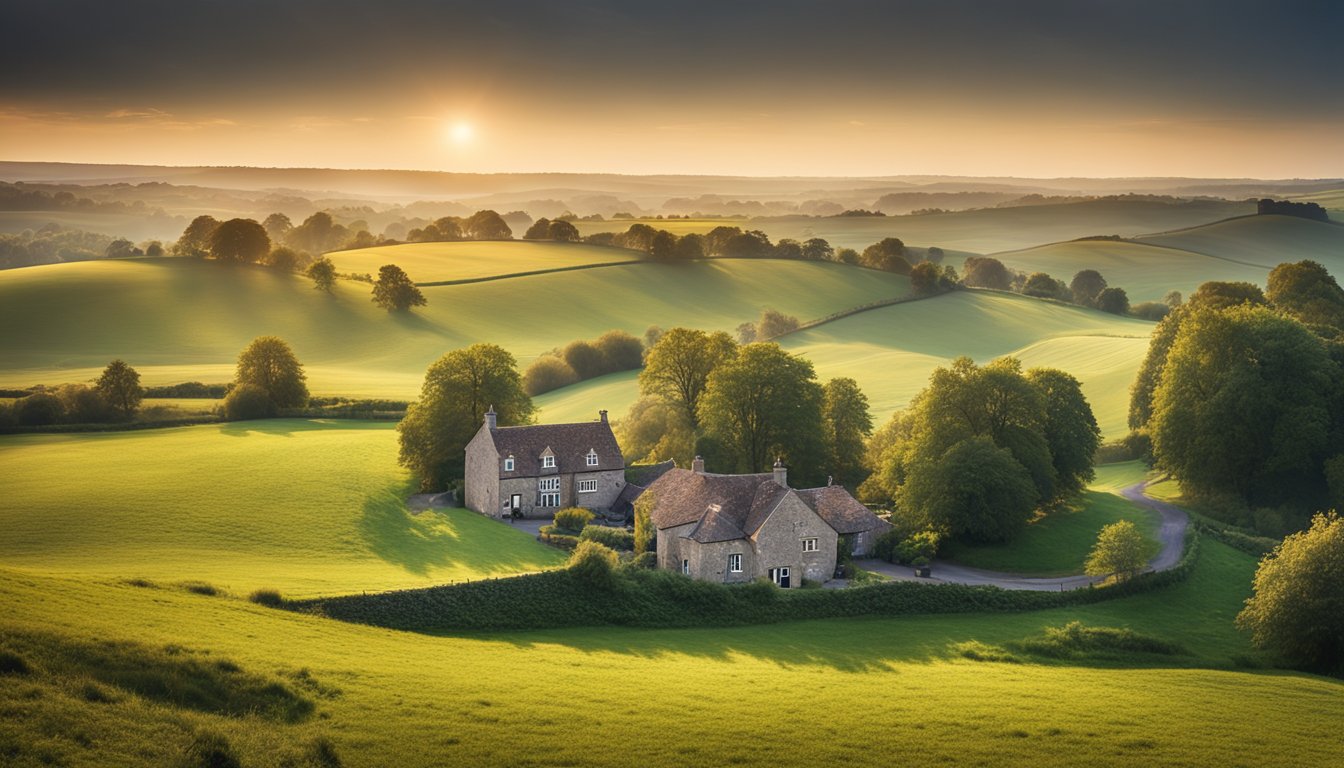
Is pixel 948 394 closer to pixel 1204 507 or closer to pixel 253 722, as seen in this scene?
pixel 1204 507

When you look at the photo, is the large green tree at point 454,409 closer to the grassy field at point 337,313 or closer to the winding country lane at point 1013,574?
the grassy field at point 337,313

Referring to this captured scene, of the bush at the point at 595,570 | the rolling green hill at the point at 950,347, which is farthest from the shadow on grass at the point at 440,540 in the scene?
the rolling green hill at the point at 950,347

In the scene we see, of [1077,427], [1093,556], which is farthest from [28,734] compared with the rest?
[1077,427]

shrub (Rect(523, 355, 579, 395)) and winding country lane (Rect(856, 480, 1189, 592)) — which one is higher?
shrub (Rect(523, 355, 579, 395))

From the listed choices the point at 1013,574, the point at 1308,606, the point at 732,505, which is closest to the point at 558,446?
the point at 732,505

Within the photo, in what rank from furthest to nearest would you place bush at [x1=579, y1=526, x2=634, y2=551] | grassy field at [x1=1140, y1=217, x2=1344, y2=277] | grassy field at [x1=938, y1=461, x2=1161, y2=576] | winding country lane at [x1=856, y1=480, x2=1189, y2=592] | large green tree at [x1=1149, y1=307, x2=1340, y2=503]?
grassy field at [x1=1140, y1=217, x2=1344, y2=277]
large green tree at [x1=1149, y1=307, x2=1340, y2=503]
bush at [x1=579, y1=526, x2=634, y2=551]
grassy field at [x1=938, y1=461, x2=1161, y2=576]
winding country lane at [x1=856, y1=480, x2=1189, y2=592]

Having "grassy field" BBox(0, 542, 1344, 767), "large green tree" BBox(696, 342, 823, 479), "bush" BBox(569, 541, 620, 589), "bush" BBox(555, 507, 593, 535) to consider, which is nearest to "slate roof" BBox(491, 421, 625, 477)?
"bush" BBox(555, 507, 593, 535)

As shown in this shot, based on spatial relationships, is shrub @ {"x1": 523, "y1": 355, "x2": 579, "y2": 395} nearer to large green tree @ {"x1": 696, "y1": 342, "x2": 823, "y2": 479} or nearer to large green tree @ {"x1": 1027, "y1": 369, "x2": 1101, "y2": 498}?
large green tree @ {"x1": 696, "y1": 342, "x2": 823, "y2": 479}

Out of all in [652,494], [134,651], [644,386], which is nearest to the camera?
[134,651]

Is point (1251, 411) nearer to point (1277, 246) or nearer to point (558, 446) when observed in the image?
point (558, 446)
